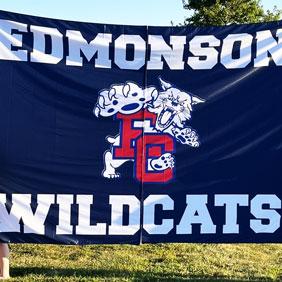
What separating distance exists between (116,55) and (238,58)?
1.20 meters

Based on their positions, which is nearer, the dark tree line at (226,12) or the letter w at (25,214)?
the letter w at (25,214)

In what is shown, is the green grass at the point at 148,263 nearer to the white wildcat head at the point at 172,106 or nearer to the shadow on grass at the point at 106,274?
the shadow on grass at the point at 106,274

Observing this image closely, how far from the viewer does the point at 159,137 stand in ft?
13.9

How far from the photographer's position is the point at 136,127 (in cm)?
421

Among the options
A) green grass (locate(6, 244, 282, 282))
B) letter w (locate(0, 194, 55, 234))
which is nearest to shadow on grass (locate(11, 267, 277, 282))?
green grass (locate(6, 244, 282, 282))

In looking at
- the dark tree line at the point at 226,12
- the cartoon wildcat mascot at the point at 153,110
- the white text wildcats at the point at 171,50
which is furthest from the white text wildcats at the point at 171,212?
the dark tree line at the point at 226,12

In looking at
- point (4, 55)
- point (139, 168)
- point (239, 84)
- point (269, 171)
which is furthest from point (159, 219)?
point (4, 55)

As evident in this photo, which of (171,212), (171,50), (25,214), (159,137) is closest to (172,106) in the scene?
(159,137)

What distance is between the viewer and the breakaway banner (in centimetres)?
414

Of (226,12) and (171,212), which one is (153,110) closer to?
(171,212)

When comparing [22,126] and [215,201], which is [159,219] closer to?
[215,201]

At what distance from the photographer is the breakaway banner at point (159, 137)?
414 centimetres

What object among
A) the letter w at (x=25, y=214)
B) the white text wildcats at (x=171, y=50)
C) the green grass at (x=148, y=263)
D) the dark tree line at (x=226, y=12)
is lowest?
the green grass at (x=148, y=263)

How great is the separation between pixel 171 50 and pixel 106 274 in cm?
234
